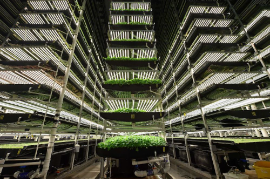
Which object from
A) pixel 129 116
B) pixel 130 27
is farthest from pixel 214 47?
pixel 129 116

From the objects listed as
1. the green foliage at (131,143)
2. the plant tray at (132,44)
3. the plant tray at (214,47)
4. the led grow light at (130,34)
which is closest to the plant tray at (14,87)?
the green foliage at (131,143)

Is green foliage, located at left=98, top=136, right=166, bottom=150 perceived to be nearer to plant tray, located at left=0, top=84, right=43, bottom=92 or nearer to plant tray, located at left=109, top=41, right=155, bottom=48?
plant tray, located at left=0, top=84, right=43, bottom=92

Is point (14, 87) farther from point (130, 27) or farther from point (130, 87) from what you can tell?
point (130, 27)

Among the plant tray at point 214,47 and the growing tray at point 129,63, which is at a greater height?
the plant tray at point 214,47

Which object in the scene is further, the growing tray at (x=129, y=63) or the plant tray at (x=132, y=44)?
the plant tray at (x=132, y=44)

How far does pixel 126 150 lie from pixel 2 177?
14.9 ft

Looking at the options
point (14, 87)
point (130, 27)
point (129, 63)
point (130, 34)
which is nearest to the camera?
point (14, 87)

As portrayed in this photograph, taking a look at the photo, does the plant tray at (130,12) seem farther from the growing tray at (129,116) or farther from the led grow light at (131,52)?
the growing tray at (129,116)

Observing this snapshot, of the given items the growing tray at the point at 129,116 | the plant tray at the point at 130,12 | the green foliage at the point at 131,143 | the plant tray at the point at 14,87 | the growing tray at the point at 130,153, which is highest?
the plant tray at the point at 130,12

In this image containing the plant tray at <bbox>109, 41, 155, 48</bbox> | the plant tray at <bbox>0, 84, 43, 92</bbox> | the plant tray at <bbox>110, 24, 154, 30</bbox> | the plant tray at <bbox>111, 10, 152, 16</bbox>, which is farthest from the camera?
the plant tray at <bbox>111, 10, 152, 16</bbox>

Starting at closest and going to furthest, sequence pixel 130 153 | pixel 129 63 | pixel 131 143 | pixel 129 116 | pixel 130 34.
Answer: pixel 130 153, pixel 131 143, pixel 129 116, pixel 129 63, pixel 130 34

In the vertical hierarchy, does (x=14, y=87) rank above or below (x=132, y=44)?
below

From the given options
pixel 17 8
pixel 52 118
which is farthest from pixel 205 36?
pixel 17 8

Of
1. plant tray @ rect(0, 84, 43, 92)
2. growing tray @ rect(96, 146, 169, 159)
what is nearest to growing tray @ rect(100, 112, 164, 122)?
growing tray @ rect(96, 146, 169, 159)
